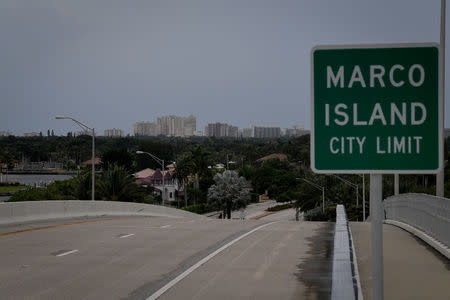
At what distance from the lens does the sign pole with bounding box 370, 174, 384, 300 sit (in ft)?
12.4

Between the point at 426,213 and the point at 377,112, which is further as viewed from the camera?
the point at 426,213

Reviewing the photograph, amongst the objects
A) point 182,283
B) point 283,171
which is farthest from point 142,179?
point 182,283

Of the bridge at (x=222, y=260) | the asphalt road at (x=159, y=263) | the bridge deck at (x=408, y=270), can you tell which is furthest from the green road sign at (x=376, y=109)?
the asphalt road at (x=159, y=263)

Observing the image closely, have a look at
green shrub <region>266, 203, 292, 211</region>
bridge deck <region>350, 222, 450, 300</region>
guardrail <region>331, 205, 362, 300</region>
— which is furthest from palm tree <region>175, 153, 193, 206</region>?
guardrail <region>331, 205, 362, 300</region>

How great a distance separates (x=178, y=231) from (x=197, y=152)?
93.3 metres

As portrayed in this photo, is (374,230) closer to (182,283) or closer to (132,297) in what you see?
(132,297)

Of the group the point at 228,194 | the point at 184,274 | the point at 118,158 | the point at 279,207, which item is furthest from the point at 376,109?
the point at 279,207

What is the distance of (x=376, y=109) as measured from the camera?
12.6ft

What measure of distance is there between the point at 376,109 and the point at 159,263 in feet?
37.4

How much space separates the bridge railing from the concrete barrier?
13671 millimetres

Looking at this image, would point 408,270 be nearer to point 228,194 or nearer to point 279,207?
point 228,194

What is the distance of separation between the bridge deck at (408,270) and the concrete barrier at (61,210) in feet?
42.4

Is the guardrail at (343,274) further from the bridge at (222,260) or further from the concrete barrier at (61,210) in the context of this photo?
the concrete barrier at (61,210)

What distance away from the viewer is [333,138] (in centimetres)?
393
